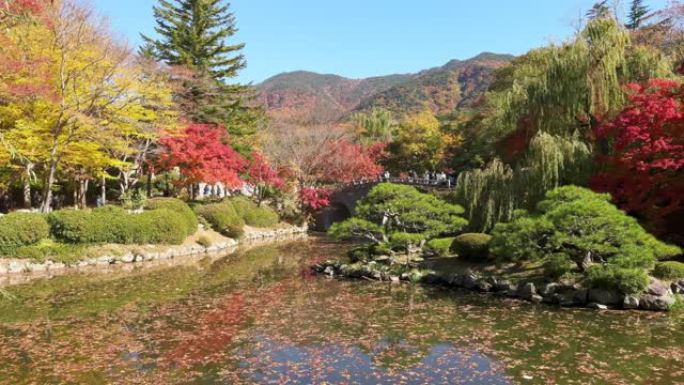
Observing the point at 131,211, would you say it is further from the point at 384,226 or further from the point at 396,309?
the point at 396,309

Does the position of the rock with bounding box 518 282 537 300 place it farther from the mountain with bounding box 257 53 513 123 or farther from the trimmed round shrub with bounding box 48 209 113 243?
the mountain with bounding box 257 53 513 123

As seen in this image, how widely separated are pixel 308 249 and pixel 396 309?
1435 centimetres

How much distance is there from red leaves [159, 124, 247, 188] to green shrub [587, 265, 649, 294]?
67.0 ft

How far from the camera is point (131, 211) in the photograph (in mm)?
23781

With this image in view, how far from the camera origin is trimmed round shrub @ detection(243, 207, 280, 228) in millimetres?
32906

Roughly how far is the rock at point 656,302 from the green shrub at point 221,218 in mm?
21598

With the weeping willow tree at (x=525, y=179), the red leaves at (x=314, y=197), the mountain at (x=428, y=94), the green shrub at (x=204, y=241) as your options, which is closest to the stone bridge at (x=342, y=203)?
the red leaves at (x=314, y=197)

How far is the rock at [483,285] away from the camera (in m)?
14.8

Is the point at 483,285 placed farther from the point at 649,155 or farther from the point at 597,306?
the point at 649,155

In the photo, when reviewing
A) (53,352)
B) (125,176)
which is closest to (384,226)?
(53,352)

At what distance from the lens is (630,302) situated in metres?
12.1

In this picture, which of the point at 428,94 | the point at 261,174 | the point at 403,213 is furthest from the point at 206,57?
the point at 428,94

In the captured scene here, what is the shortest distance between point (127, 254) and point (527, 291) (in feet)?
51.8

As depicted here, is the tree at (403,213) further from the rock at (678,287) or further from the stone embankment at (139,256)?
the stone embankment at (139,256)
